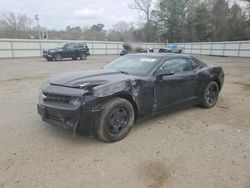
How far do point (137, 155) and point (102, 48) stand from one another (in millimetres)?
30009

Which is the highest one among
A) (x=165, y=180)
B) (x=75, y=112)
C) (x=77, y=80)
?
(x=77, y=80)

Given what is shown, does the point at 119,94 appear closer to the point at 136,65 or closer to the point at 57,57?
the point at 136,65

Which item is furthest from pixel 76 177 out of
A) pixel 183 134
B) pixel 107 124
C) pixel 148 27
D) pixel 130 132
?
pixel 148 27

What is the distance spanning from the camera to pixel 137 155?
3.26 meters

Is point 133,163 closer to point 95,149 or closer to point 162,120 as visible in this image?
point 95,149

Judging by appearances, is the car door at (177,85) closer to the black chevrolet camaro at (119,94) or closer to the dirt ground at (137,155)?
the black chevrolet camaro at (119,94)

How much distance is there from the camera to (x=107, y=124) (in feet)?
11.6

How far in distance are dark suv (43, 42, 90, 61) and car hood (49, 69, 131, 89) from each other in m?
16.4

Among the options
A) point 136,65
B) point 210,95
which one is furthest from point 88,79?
point 210,95

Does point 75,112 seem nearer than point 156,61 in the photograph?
Yes

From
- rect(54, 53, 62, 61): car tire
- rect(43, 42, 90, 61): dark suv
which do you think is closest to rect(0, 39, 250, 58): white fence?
rect(43, 42, 90, 61): dark suv

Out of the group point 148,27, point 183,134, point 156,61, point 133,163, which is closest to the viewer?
point 133,163

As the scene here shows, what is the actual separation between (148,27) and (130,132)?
4314cm

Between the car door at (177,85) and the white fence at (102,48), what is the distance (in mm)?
20977
